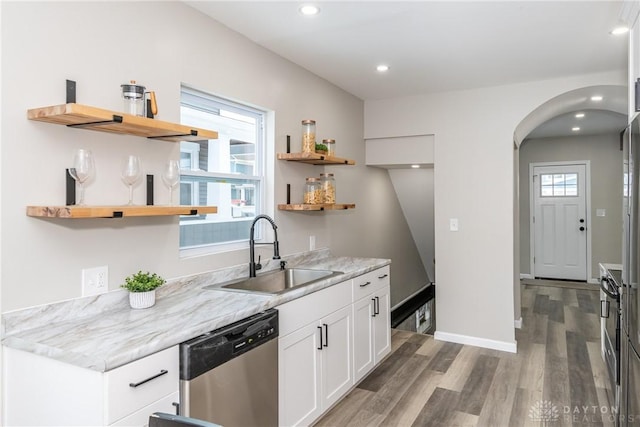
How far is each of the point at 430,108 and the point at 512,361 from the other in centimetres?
248

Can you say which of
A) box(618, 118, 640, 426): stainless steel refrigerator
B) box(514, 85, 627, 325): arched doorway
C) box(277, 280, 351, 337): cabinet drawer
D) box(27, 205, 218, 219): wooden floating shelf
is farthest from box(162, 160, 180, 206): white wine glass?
box(514, 85, 627, 325): arched doorway

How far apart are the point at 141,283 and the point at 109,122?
73 cm

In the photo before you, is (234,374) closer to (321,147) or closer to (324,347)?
(324,347)

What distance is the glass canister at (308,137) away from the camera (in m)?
3.24

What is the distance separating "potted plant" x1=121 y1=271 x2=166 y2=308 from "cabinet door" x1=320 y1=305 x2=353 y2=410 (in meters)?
1.04

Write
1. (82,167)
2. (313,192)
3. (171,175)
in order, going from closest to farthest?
(82,167) < (171,175) < (313,192)

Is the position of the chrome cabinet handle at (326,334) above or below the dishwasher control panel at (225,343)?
below

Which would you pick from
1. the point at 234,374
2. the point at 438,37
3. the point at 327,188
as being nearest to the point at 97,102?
the point at 234,374

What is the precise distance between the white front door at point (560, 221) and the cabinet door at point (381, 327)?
200 inches

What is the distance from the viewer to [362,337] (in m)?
3.11

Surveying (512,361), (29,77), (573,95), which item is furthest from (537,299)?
(29,77)

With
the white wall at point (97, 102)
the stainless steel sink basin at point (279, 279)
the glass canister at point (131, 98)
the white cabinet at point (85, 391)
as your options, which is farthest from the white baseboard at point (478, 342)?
the glass canister at point (131, 98)

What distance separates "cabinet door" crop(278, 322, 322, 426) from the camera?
2244mm

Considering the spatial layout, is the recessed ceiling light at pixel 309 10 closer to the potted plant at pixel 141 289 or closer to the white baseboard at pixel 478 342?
the potted plant at pixel 141 289
